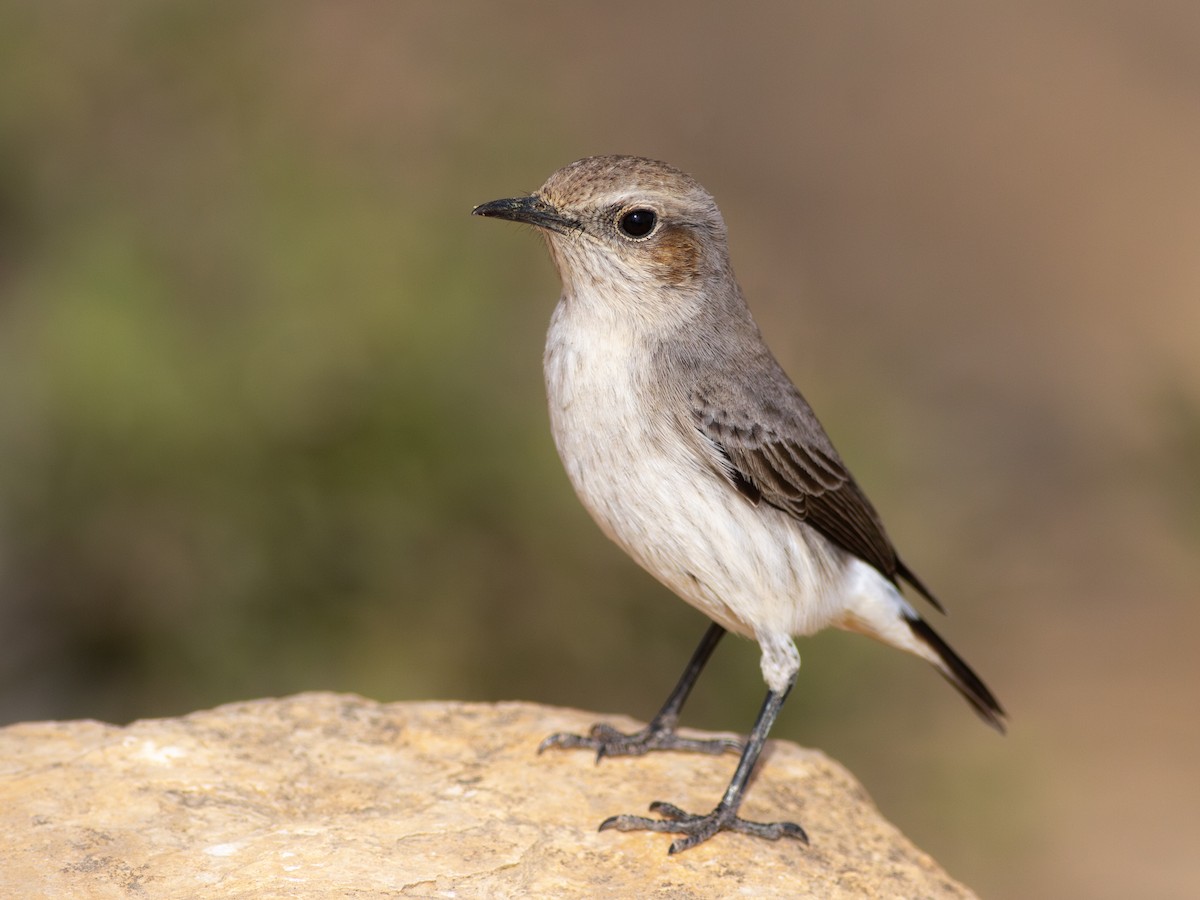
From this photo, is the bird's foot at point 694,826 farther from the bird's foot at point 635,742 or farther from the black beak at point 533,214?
the black beak at point 533,214

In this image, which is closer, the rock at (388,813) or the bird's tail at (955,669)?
the rock at (388,813)

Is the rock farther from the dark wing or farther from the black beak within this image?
the black beak

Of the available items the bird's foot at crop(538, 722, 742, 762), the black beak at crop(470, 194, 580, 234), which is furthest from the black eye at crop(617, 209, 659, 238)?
the bird's foot at crop(538, 722, 742, 762)

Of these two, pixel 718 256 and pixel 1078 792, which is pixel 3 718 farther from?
pixel 1078 792

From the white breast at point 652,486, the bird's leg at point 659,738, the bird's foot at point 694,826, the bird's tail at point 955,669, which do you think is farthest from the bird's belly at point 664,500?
the bird's tail at point 955,669

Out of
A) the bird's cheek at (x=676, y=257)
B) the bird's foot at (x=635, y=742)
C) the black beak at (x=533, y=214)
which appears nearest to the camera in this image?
the black beak at (x=533, y=214)

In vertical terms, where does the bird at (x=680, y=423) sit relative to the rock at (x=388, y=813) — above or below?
above

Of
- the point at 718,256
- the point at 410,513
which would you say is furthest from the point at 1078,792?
the point at 718,256
